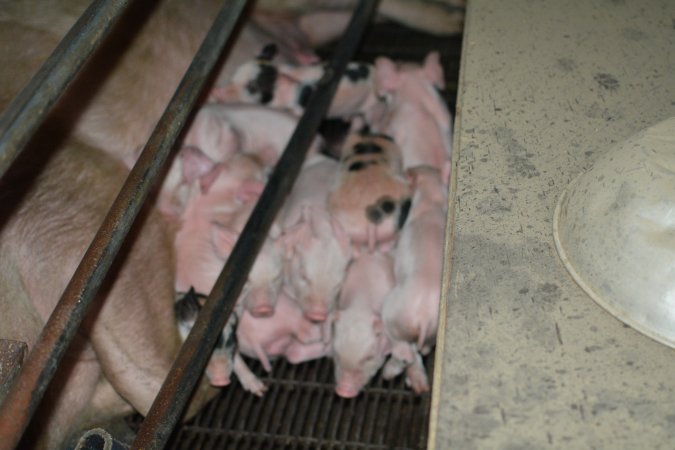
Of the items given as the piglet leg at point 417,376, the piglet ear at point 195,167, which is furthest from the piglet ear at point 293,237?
the piglet leg at point 417,376

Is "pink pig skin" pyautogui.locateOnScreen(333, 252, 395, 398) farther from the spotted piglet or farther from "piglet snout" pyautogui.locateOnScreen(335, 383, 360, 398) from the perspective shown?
the spotted piglet

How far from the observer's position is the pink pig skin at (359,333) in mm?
2061

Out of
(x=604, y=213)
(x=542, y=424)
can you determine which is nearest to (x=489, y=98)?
(x=604, y=213)

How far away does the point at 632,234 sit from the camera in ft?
4.13

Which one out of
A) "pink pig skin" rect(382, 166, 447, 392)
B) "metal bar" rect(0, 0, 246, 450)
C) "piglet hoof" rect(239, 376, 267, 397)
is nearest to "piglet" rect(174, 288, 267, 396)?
"piglet hoof" rect(239, 376, 267, 397)

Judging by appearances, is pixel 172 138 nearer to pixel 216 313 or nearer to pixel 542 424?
pixel 216 313

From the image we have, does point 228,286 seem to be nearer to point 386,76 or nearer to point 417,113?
point 417,113

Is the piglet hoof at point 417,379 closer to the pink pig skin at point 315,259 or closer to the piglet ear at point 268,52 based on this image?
the pink pig skin at point 315,259

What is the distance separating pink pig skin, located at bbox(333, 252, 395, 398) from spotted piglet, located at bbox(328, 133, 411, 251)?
0.38 ft

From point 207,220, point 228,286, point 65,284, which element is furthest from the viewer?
point 207,220

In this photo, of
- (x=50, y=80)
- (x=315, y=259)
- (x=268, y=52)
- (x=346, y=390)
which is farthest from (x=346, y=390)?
(x=268, y=52)

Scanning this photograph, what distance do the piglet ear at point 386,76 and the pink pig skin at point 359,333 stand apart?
844 mm

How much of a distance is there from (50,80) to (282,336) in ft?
3.76

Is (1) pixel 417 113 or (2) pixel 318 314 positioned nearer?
(2) pixel 318 314
